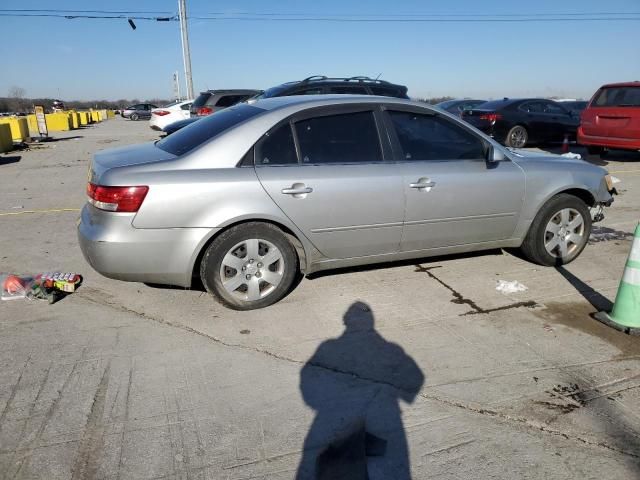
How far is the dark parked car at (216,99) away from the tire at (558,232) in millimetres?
11969

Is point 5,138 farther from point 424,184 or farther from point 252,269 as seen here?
point 424,184

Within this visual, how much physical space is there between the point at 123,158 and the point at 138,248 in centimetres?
83

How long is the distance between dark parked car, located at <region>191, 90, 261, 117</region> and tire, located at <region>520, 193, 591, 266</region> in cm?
1197

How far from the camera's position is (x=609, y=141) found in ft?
35.0

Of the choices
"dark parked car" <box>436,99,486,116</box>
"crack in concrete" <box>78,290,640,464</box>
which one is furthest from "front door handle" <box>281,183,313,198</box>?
"dark parked car" <box>436,99,486,116</box>

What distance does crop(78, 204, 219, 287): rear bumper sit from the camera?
3.40m

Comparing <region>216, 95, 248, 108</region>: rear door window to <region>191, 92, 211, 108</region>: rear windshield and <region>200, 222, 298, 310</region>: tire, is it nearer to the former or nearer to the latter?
<region>191, 92, 211, 108</region>: rear windshield

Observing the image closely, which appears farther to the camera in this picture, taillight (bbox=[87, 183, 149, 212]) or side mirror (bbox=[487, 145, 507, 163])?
side mirror (bbox=[487, 145, 507, 163])

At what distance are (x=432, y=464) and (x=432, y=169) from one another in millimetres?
2533

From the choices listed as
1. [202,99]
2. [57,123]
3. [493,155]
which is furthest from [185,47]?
[493,155]

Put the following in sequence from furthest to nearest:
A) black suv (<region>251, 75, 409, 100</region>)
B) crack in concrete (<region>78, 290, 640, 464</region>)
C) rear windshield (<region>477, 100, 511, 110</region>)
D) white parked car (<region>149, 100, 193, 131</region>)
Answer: white parked car (<region>149, 100, 193, 131</region>) → rear windshield (<region>477, 100, 511, 110</region>) → black suv (<region>251, 75, 409, 100</region>) → crack in concrete (<region>78, 290, 640, 464</region>)

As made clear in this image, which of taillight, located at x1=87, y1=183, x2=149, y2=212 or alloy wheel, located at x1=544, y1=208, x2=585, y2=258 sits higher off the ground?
taillight, located at x1=87, y1=183, x2=149, y2=212

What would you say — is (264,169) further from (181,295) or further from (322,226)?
(181,295)

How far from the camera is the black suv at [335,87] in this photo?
955 centimetres
